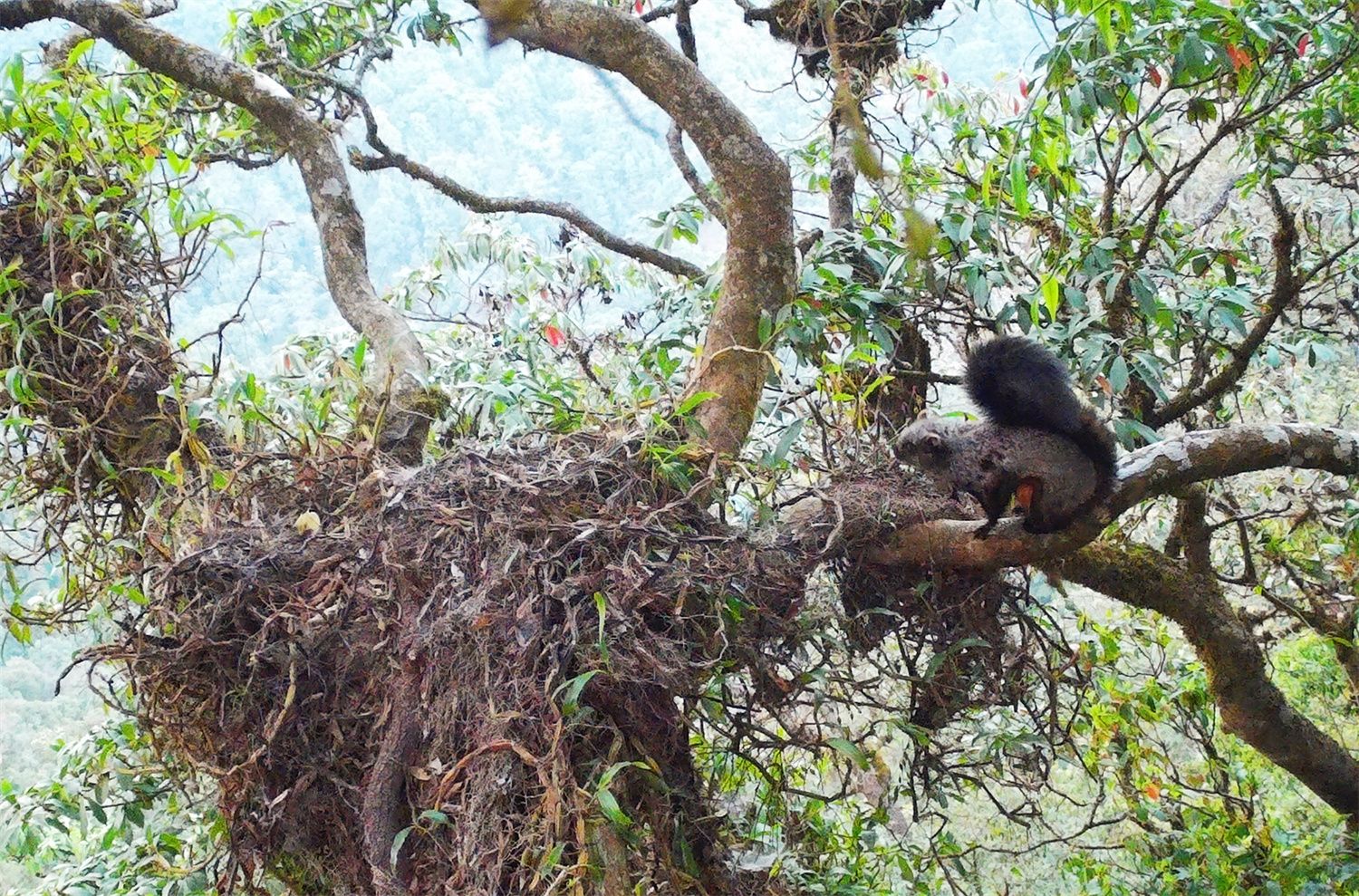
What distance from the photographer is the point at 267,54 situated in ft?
12.6

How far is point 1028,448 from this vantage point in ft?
8.32

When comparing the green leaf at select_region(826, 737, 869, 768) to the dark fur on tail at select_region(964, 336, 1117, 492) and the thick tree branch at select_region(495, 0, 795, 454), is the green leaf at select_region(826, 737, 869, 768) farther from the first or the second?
the dark fur on tail at select_region(964, 336, 1117, 492)

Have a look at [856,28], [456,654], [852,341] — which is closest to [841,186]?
[852,341]

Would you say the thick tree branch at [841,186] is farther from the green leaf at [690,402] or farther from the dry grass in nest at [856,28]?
the green leaf at [690,402]

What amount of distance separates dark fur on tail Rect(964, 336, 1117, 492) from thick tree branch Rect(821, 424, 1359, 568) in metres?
0.09

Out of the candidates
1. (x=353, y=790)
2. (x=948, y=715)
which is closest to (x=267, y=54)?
(x=353, y=790)

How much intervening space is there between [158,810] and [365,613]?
1427mm

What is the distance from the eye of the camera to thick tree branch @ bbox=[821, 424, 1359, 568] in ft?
7.63

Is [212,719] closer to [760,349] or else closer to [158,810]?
[158,810]

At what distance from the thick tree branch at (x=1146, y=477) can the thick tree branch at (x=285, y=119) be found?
53.3 inches

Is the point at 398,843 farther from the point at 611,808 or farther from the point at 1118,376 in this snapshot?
the point at 1118,376

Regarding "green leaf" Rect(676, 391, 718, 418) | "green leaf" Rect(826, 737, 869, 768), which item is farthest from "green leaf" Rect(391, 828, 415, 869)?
"green leaf" Rect(676, 391, 718, 418)

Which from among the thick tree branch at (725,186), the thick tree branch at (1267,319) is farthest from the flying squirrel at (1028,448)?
the thick tree branch at (1267,319)

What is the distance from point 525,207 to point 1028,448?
2187mm
